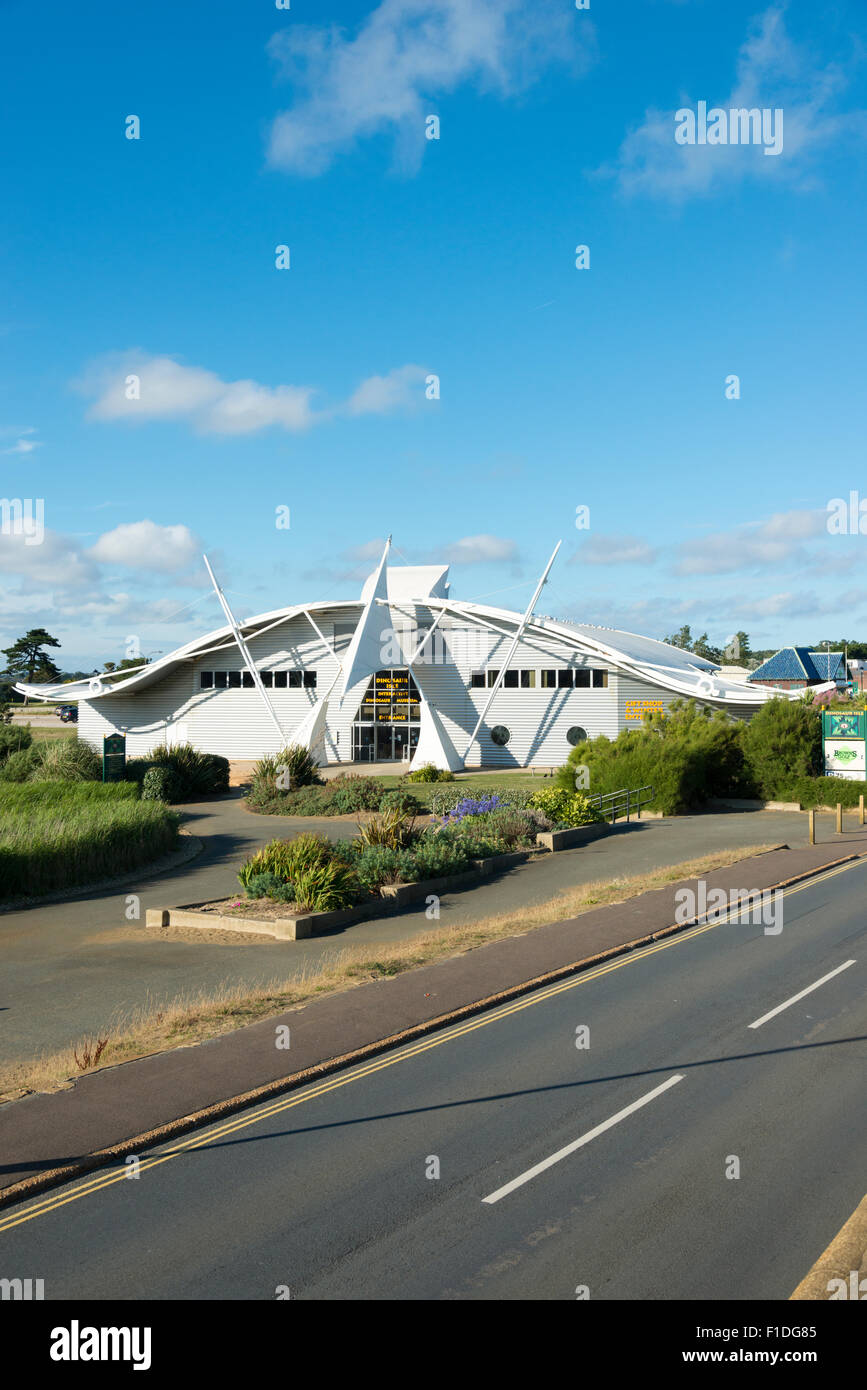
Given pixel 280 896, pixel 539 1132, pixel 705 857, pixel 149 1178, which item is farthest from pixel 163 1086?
pixel 705 857

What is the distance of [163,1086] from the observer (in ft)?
31.2

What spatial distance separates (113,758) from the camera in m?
36.0

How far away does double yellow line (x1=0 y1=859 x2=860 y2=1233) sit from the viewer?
747cm

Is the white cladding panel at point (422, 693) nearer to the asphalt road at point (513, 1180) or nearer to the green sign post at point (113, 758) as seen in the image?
the green sign post at point (113, 758)

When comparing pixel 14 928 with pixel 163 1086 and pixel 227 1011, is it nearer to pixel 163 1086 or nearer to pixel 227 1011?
pixel 227 1011

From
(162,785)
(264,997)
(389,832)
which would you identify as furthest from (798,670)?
(264,997)

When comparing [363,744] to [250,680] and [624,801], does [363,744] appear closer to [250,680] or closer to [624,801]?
[250,680]

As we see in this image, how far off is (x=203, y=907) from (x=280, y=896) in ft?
4.39

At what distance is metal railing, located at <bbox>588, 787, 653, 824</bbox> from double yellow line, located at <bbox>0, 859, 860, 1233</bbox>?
52.9 feet

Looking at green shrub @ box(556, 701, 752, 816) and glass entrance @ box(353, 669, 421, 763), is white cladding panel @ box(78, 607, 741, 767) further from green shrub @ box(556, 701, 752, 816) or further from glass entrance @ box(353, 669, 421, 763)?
green shrub @ box(556, 701, 752, 816)

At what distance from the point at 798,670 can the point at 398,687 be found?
59.0 metres

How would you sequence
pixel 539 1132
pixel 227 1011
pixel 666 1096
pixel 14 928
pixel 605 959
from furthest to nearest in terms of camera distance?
pixel 14 928 → pixel 605 959 → pixel 227 1011 → pixel 666 1096 → pixel 539 1132

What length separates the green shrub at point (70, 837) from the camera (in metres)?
20.9

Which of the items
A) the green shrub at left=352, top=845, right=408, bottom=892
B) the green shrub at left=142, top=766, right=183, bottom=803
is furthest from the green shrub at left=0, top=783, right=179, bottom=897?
the green shrub at left=142, top=766, right=183, bottom=803
